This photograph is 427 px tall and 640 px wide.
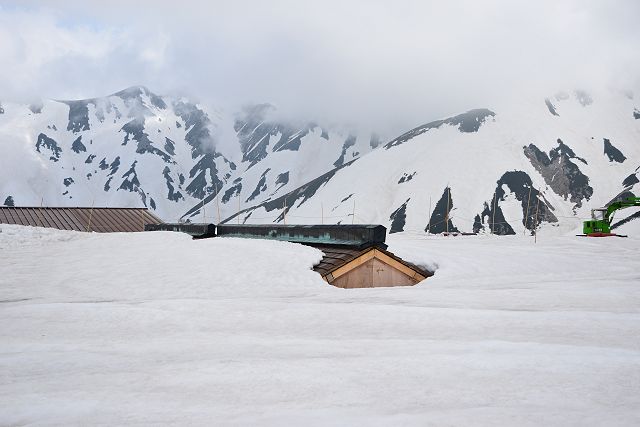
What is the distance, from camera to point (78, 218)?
30.5 metres

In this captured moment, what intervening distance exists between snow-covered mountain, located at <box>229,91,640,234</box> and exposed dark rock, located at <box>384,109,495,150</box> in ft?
1.16

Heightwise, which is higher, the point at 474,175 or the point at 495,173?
the point at 495,173

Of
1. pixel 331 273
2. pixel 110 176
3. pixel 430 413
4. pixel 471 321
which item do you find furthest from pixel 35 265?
pixel 110 176

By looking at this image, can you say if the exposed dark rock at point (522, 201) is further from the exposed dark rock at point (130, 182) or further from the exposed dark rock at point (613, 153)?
the exposed dark rock at point (130, 182)

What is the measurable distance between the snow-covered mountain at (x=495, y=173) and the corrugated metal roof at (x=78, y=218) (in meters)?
71.3

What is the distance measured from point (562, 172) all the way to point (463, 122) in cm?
3652

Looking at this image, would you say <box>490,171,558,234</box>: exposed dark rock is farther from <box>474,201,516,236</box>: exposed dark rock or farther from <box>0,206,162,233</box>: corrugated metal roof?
<box>0,206,162,233</box>: corrugated metal roof

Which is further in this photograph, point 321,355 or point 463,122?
point 463,122

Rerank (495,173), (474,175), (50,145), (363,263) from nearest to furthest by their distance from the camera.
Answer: (363,263) → (495,173) → (474,175) → (50,145)

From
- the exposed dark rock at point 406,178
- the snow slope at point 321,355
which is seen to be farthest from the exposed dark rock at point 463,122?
the snow slope at point 321,355

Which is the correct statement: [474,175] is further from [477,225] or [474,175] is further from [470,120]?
[470,120]

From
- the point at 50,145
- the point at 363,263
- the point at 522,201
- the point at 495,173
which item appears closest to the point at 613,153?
the point at 495,173

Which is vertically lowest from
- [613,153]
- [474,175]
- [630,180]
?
[630,180]

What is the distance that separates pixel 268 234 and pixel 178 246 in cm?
488
